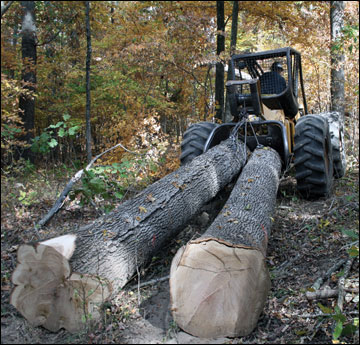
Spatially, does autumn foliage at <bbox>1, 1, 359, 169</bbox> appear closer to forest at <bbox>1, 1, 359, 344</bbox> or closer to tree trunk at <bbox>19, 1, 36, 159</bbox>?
forest at <bbox>1, 1, 359, 344</bbox>

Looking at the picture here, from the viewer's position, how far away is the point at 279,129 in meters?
6.28

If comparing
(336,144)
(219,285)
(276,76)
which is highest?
(276,76)

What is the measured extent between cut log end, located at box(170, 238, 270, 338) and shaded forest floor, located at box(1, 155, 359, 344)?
0.10 metres

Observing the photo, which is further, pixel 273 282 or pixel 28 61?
pixel 28 61

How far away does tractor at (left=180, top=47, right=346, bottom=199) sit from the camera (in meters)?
5.88

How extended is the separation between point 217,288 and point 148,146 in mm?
5574

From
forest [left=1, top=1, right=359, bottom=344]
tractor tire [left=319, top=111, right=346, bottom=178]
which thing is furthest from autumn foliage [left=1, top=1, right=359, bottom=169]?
tractor tire [left=319, top=111, right=346, bottom=178]

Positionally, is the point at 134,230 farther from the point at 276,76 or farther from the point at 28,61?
the point at 28,61

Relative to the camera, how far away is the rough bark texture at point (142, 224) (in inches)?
123

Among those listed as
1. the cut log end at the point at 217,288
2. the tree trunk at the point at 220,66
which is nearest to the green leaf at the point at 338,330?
the cut log end at the point at 217,288

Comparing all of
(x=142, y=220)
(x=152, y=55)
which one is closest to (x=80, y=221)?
(x=142, y=220)

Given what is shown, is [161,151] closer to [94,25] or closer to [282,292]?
[282,292]

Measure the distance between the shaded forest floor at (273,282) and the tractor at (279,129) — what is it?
2.12 ft

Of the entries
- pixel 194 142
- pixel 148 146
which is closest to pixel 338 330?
pixel 194 142
